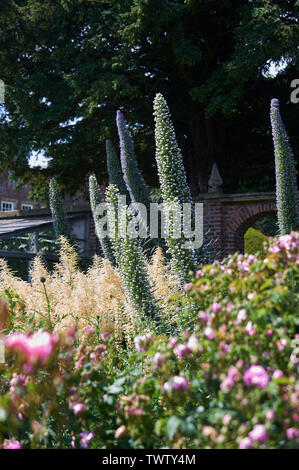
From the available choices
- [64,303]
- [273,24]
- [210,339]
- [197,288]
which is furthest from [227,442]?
[273,24]

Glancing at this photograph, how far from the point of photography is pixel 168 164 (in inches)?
165

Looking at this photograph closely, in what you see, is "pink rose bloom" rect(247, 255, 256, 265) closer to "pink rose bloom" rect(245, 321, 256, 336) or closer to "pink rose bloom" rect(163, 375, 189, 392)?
"pink rose bloom" rect(245, 321, 256, 336)

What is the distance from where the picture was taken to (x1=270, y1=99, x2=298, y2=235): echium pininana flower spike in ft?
23.7

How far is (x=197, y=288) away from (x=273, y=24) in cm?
987

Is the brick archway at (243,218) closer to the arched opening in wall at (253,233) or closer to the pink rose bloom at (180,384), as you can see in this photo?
the arched opening in wall at (253,233)

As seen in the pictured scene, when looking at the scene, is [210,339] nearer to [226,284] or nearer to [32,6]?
[226,284]

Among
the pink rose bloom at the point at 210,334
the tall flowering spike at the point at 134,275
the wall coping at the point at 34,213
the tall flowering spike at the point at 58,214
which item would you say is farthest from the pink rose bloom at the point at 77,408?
the wall coping at the point at 34,213

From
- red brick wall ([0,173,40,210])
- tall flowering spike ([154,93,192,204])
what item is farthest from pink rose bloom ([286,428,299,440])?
red brick wall ([0,173,40,210])

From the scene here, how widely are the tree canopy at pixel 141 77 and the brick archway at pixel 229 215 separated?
1.29 metres

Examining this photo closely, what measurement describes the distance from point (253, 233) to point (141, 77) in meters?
6.11

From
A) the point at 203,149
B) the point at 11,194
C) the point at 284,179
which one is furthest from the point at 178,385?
the point at 11,194

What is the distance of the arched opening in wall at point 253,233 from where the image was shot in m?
10.8

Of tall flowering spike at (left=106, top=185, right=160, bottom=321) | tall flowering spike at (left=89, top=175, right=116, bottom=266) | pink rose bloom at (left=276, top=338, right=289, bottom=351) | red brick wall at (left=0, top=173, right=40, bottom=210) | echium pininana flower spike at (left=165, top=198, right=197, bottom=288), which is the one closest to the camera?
pink rose bloom at (left=276, top=338, right=289, bottom=351)

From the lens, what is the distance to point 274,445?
1.31 metres
